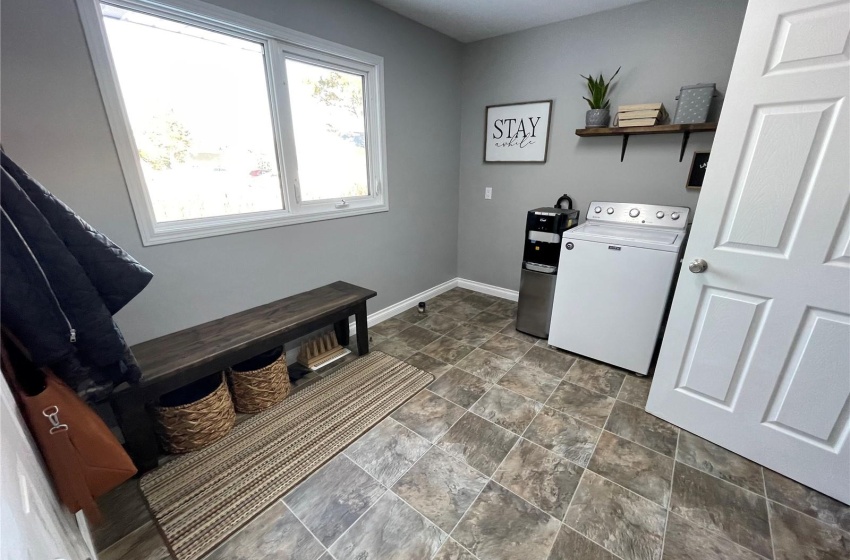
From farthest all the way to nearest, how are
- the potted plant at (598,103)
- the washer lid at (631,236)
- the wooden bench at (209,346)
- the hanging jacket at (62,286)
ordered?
the potted plant at (598,103) < the washer lid at (631,236) < the wooden bench at (209,346) < the hanging jacket at (62,286)

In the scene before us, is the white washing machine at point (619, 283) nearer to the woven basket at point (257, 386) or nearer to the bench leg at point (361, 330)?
the bench leg at point (361, 330)

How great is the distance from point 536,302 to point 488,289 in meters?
1.03

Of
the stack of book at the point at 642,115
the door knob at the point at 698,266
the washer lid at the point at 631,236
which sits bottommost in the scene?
the door knob at the point at 698,266

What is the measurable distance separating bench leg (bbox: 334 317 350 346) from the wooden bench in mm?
166

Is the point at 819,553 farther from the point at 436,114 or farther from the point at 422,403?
the point at 436,114

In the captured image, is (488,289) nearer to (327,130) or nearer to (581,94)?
(581,94)

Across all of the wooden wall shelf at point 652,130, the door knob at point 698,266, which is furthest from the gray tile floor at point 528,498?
the wooden wall shelf at point 652,130

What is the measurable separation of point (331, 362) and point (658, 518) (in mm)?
1961

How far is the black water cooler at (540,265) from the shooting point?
2.50 meters

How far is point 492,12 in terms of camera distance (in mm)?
2477

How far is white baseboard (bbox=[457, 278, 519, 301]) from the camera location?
355 centimetres

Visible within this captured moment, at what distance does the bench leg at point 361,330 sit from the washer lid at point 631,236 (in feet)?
4.95

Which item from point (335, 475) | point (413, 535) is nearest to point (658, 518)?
point (413, 535)

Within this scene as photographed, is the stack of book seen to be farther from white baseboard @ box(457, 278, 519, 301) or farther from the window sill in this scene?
the window sill
